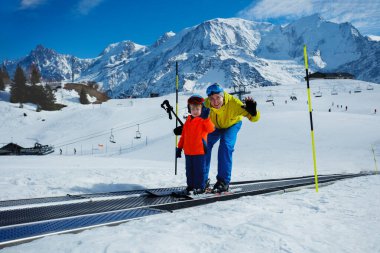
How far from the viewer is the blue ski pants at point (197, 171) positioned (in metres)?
5.50

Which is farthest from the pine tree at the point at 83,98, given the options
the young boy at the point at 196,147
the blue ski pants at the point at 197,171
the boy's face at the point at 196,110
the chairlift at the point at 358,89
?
the blue ski pants at the point at 197,171

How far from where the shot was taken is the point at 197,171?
18.1 ft

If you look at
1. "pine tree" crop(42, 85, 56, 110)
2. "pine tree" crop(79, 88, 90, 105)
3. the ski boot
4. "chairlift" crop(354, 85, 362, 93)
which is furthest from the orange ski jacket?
"chairlift" crop(354, 85, 362, 93)

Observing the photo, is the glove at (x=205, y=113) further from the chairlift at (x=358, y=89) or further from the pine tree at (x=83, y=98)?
the chairlift at (x=358, y=89)

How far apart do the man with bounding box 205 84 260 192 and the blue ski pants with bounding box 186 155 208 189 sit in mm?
414

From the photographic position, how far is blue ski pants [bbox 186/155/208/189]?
216 inches

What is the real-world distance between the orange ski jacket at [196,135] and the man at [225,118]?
0.51 meters

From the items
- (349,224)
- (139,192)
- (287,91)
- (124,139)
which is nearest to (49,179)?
(139,192)

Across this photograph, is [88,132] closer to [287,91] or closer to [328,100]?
[328,100]

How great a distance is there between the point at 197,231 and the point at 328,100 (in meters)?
75.3

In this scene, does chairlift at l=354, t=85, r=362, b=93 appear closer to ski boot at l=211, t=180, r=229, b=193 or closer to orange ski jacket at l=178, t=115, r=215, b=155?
ski boot at l=211, t=180, r=229, b=193

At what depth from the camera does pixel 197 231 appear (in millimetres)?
3125

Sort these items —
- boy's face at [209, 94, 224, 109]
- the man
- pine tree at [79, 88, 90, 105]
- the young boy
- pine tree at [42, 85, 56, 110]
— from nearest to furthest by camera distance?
the young boy < the man < boy's face at [209, 94, 224, 109] < pine tree at [42, 85, 56, 110] < pine tree at [79, 88, 90, 105]

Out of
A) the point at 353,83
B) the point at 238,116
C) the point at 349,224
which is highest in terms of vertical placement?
the point at 353,83
